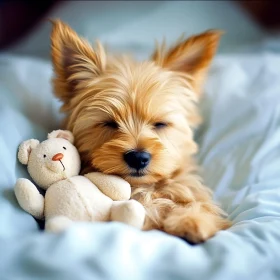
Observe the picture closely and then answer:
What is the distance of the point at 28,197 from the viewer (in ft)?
4.31

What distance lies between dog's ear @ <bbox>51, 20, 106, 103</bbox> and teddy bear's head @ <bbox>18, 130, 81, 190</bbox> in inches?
12.1

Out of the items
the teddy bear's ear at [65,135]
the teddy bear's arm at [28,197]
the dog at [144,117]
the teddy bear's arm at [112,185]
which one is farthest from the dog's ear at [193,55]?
the teddy bear's arm at [28,197]

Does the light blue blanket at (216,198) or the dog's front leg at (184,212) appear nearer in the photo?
the light blue blanket at (216,198)

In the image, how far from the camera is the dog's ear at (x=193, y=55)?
1.72 metres

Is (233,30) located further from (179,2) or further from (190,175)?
(190,175)

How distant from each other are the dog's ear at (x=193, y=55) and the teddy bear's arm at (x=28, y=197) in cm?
74

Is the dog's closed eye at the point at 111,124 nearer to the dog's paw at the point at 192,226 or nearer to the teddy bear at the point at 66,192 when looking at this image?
the teddy bear at the point at 66,192

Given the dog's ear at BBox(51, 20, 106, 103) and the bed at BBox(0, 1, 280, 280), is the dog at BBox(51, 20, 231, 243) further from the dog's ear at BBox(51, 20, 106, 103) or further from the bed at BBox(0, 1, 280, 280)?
the bed at BBox(0, 1, 280, 280)

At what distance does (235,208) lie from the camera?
5.24 ft

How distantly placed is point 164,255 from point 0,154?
64cm

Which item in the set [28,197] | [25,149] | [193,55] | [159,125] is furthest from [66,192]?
[193,55]

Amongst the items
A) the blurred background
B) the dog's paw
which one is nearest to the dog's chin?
the dog's paw

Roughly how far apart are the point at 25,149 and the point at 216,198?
0.73 metres

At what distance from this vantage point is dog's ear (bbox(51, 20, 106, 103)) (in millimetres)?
1669
